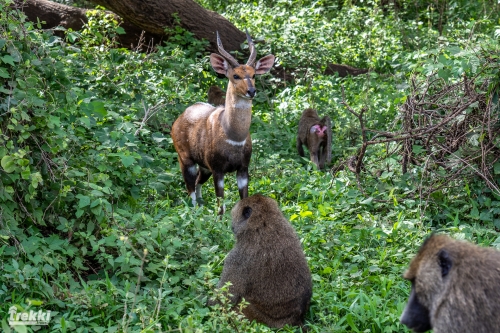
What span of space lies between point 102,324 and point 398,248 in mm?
2874

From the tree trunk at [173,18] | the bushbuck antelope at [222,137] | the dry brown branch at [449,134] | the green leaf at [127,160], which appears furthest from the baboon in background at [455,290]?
the tree trunk at [173,18]

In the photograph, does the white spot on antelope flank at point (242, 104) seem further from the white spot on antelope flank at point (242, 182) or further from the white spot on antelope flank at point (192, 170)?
the white spot on antelope flank at point (192, 170)

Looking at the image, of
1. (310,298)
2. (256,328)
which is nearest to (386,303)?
(310,298)

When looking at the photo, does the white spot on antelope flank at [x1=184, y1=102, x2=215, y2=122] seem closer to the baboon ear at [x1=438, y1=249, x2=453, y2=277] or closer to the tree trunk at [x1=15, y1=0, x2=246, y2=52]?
the tree trunk at [x1=15, y1=0, x2=246, y2=52]

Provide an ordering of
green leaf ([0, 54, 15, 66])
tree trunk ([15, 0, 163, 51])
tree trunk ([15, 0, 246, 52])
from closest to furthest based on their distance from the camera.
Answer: green leaf ([0, 54, 15, 66]), tree trunk ([15, 0, 246, 52]), tree trunk ([15, 0, 163, 51])

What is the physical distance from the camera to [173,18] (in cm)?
1265

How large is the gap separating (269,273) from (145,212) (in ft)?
7.44

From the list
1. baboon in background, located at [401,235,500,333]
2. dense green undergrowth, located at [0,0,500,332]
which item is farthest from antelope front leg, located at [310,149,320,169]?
baboon in background, located at [401,235,500,333]

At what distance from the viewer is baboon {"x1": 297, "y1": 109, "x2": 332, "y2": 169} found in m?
10.2

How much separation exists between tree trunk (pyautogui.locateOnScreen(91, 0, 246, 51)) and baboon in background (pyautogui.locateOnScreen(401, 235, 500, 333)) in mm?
9500

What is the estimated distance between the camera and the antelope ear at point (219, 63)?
8.57m

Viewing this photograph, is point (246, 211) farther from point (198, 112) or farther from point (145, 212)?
point (198, 112)

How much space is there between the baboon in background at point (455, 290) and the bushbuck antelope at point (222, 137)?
164 inches

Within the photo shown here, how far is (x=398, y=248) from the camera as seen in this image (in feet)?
21.6
